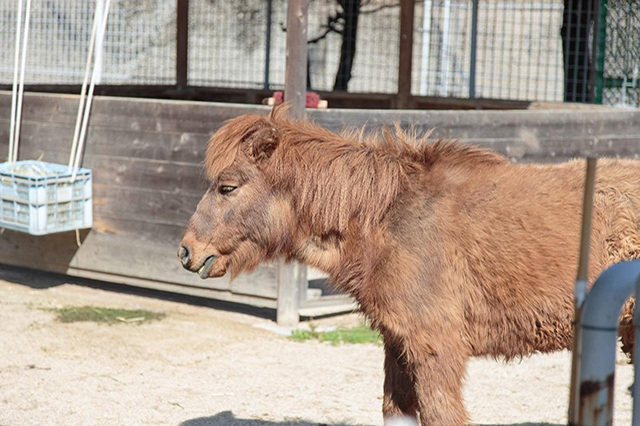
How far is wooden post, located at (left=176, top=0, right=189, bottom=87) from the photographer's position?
380 inches

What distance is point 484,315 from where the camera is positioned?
11.9ft

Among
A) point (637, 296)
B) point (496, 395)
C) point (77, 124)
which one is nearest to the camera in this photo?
point (637, 296)

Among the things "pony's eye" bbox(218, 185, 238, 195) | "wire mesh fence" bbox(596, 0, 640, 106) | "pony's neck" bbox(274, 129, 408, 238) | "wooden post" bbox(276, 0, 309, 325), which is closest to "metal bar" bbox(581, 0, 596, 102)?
"wire mesh fence" bbox(596, 0, 640, 106)

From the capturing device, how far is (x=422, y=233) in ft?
11.9

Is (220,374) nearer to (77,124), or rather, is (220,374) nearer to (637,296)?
(77,124)

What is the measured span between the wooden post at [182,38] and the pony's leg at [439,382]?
7.11m

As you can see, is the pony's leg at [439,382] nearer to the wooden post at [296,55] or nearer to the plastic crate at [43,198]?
the wooden post at [296,55]

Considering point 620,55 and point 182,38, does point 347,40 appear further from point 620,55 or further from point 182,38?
point 620,55

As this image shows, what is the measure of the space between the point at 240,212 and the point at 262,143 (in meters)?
0.34

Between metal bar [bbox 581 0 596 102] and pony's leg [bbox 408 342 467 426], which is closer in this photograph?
pony's leg [bbox 408 342 467 426]

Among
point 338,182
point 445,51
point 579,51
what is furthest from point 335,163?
point 445,51

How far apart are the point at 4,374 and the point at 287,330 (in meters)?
2.15

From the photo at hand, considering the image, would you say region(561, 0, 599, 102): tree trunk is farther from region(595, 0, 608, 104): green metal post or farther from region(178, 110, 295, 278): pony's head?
region(178, 110, 295, 278): pony's head

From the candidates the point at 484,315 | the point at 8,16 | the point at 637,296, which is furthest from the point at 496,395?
the point at 8,16
